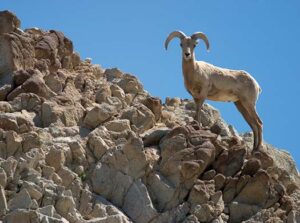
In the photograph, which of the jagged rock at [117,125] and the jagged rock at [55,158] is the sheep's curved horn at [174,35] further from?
the jagged rock at [55,158]

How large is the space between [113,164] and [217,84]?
598 centimetres

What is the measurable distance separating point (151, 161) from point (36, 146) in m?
3.45

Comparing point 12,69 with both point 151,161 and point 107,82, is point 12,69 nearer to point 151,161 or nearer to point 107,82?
point 107,82

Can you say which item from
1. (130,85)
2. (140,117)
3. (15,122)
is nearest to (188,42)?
(140,117)

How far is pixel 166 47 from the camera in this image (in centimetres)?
2745

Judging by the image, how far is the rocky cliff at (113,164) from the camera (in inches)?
843

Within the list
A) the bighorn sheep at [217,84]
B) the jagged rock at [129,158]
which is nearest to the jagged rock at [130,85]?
the bighorn sheep at [217,84]

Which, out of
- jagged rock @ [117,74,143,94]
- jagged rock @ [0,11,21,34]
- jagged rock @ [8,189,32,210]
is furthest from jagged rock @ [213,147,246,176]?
jagged rock @ [0,11,21,34]

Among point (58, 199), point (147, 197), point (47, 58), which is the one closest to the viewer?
point (58, 199)

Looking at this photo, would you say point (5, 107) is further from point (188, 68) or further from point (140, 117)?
point (188, 68)

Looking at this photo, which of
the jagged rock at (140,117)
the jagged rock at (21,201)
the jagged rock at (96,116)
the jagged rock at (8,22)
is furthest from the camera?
the jagged rock at (8,22)

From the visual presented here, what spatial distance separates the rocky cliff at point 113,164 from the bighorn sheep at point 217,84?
1.35 m

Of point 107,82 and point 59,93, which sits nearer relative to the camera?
point 59,93

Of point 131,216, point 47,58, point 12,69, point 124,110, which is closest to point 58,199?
point 131,216
